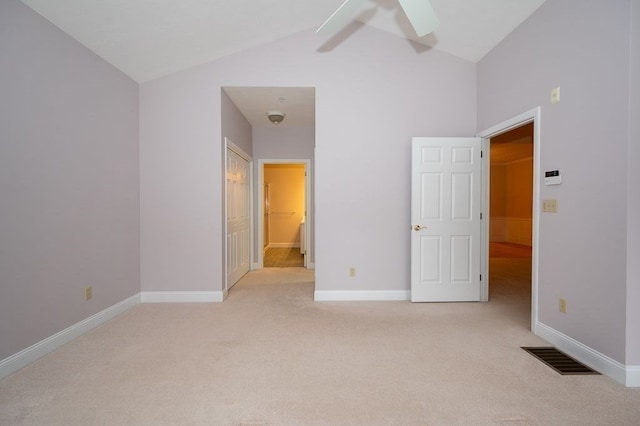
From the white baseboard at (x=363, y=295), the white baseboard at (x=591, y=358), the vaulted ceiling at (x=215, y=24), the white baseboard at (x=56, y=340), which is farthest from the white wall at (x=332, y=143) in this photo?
the white baseboard at (x=591, y=358)

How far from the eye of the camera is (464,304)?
3646 millimetres

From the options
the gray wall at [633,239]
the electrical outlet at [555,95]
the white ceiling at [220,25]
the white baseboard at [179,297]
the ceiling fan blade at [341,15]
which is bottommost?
the white baseboard at [179,297]

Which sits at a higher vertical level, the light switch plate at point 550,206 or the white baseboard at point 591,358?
the light switch plate at point 550,206

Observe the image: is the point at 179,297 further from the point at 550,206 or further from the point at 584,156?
the point at 584,156

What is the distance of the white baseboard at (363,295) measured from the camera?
381 cm

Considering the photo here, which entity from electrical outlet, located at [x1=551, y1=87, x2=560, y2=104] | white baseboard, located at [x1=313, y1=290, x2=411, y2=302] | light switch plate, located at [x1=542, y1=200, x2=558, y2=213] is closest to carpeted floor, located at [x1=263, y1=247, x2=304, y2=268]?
white baseboard, located at [x1=313, y1=290, x2=411, y2=302]

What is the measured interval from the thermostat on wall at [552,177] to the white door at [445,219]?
1043mm

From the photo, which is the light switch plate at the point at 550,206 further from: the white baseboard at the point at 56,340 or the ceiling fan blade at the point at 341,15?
the white baseboard at the point at 56,340

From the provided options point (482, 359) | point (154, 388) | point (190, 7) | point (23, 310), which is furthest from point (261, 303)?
point (190, 7)

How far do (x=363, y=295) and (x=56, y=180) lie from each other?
333 cm

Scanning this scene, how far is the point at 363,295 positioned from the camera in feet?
12.5

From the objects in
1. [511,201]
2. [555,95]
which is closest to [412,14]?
[555,95]

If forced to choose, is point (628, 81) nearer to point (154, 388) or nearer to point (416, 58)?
point (416, 58)

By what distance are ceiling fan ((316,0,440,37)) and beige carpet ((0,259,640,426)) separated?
8.68 feet
